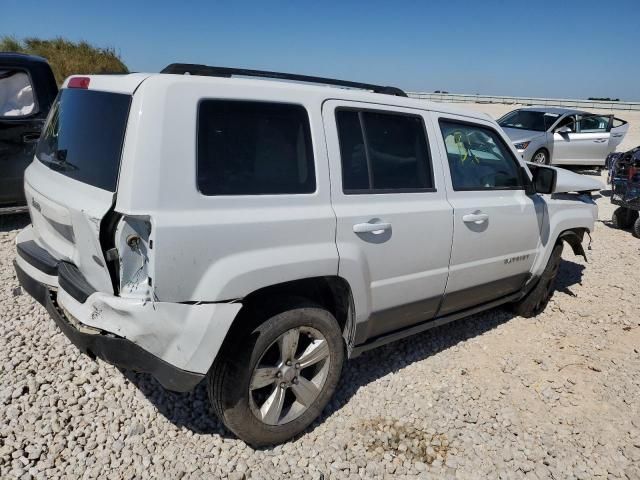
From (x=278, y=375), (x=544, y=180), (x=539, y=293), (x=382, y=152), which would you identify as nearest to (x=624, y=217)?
(x=539, y=293)

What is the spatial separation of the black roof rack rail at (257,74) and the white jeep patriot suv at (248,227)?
0.04 ft

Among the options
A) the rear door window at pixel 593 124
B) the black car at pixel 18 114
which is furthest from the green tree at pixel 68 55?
the rear door window at pixel 593 124

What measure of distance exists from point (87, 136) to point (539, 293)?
400cm

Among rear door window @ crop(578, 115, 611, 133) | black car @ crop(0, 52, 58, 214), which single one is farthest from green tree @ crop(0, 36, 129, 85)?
rear door window @ crop(578, 115, 611, 133)

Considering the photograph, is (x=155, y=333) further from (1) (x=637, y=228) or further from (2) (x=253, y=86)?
(1) (x=637, y=228)

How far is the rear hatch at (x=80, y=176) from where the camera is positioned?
2.23 metres

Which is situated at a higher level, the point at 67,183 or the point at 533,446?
the point at 67,183

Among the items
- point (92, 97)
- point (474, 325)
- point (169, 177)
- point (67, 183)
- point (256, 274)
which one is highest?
point (92, 97)

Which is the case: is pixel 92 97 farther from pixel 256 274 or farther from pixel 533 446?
pixel 533 446

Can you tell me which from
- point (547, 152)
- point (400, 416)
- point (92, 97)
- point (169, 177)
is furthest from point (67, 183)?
point (547, 152)

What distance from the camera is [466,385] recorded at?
11.5ft

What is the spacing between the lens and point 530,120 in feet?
41.1

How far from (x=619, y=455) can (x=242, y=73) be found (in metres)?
3.16

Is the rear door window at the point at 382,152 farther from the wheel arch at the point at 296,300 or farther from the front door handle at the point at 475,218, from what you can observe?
the wheel arch at the point at 296,300
